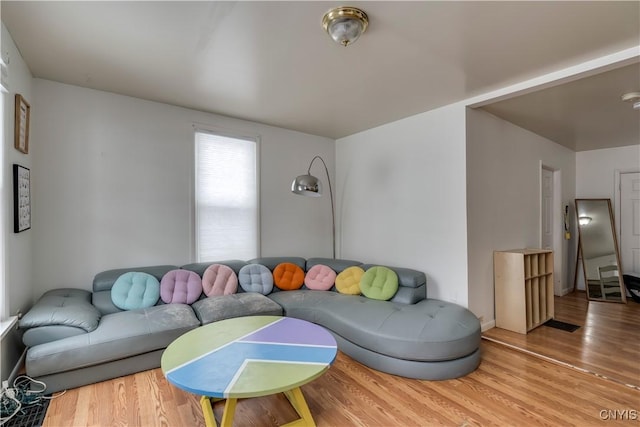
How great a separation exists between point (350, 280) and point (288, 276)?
2.50 feet

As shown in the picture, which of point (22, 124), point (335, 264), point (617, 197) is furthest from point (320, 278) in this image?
point (617, 197)

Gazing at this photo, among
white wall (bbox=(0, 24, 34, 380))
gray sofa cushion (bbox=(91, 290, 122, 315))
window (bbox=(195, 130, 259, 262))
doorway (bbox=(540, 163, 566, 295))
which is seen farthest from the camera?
doorway (bbox=(540, 163, 566, 295))

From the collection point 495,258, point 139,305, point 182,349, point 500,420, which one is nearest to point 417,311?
point 500,420

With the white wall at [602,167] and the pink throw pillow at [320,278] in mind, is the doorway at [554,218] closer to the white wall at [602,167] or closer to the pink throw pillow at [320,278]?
the white wall at [602,167]

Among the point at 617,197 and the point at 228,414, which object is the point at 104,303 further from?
the point at 617,197

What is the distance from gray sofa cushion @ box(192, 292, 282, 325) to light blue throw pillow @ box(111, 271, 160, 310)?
400 millimetres

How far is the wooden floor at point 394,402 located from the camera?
1.89m

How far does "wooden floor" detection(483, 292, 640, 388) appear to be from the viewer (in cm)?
256

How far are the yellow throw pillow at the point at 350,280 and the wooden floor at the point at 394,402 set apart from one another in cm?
109

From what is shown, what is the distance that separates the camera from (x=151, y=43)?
214 cm

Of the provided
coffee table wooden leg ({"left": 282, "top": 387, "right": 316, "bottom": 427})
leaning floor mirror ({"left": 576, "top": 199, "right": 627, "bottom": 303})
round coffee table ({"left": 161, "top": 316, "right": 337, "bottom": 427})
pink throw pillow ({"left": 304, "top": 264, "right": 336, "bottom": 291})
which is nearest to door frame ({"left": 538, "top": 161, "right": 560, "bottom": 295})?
leaning floor mirror ({"left": 576, "top": 199, "right": 627, "bottom": 303})

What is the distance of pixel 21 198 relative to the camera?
2.34 m

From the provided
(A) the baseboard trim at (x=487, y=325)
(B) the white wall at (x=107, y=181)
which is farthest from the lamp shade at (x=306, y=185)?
(A) the baseboard trim at (x=487, y=325)

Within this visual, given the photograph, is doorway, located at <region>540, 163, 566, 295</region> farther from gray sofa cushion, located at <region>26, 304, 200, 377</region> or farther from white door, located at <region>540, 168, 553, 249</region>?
gray sofa cushion, located at <region>26, 304, 200, 377</region>
